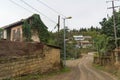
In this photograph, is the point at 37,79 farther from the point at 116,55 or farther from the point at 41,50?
the point at 116,55

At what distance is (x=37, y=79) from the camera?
25922 mm

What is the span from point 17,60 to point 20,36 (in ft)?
63.3

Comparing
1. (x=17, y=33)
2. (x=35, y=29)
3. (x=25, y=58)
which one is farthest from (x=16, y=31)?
(x=25, y=58)

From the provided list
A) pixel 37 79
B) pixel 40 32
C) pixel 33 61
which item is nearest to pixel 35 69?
pixel 33 61

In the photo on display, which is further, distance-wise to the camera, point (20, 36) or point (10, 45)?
point (20, 36)

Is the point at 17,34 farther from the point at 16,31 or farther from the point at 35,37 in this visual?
the point at 35,37

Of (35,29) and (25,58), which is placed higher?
(35,29)

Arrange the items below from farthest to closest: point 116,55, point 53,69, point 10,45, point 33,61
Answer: point 116,55 → point 53,69 → point 33,61 → point 10,45

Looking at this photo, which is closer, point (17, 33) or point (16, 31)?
point (17, 33)

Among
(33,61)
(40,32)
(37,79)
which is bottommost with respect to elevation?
(37,79)

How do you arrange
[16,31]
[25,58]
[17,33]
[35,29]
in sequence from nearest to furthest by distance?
[25,58] → [35,29] → [17,33] → [16,31]

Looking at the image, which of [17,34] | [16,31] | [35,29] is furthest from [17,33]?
[35,29]

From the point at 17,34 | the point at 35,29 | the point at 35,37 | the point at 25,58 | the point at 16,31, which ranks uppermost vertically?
the point at 35,29

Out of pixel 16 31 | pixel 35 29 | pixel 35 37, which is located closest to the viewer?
pixel 35 29
